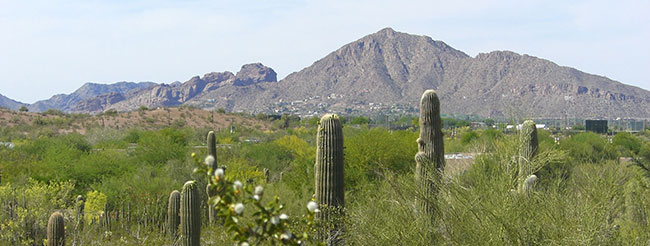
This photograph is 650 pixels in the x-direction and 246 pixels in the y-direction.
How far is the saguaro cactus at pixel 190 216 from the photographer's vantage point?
11.7m

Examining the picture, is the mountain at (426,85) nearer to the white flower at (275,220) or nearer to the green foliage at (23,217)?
the green foliage at (23,217)

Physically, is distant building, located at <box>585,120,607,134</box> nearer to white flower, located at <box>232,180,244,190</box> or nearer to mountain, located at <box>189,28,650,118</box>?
mountain, located at <box>189,28,650,118</box>

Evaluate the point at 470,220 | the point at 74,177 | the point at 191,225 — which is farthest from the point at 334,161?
the point at 74,177

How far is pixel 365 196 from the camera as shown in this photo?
36.5 ft

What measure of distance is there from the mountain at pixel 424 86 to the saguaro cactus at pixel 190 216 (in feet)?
261

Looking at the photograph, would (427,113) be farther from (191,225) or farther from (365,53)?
(365,53)

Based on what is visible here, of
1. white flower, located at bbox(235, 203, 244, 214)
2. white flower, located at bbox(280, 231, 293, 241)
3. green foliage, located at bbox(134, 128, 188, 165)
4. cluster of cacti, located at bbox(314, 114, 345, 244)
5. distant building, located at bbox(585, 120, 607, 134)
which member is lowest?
distant building, located at bbox(585, 120, 607, 134)

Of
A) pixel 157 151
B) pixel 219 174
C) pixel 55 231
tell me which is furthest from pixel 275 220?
pixel 157 151

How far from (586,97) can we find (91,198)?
10439 cm

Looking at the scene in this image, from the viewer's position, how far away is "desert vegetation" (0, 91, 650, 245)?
4.74 metres

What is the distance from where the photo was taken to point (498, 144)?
6.36 metres

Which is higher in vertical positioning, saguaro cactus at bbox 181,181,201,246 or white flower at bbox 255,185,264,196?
white flower at bbox 255,185,264,196

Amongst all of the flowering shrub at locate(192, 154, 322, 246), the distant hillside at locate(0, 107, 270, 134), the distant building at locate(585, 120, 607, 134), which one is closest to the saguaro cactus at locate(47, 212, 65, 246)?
the flowering shrub at locate(192, 154, 322, 246)

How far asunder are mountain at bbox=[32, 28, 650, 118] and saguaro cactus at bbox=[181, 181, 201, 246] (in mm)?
79610
